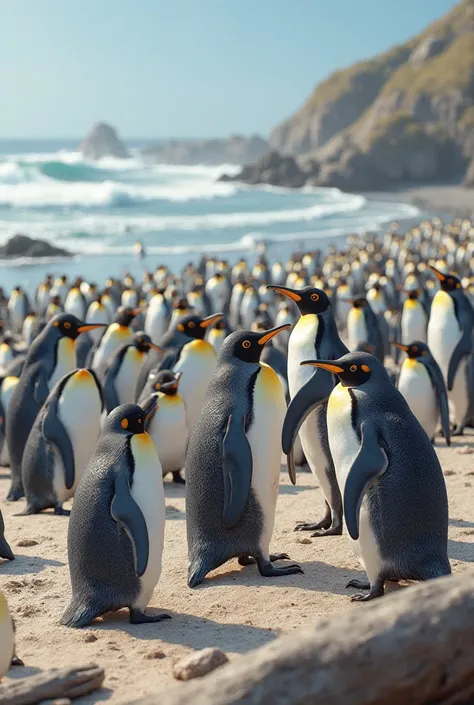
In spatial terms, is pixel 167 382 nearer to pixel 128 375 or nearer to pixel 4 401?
pixel 128 375

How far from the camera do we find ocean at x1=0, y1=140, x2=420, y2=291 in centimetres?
3153

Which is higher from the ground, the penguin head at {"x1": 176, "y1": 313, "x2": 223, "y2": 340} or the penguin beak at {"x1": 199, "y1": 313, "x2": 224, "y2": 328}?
the penguin beak at {"x1": 199, "y1": 313, "x2": 224, "y2": 328}

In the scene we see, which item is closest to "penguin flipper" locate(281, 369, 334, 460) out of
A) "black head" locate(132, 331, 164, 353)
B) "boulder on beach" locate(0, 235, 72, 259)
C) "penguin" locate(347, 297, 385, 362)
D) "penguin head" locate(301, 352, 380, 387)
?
"penguin head" locate(301, 352, 380, 387)

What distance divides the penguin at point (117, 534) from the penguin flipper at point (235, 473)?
382 mm

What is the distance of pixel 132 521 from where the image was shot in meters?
4.17

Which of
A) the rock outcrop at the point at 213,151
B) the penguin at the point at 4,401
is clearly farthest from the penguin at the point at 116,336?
the rock outcrop at the point at 213,151

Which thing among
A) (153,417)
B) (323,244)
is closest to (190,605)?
(153,417)

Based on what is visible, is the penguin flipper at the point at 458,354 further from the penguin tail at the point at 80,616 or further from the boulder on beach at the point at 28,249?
the boulder on beach at the point at 28,249

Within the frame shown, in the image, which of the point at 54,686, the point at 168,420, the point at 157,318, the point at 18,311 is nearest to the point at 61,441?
the point at 168,420

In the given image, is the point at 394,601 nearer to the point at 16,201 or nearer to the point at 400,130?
the point at 16,201

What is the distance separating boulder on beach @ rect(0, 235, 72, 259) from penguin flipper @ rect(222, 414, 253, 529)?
27175 mm

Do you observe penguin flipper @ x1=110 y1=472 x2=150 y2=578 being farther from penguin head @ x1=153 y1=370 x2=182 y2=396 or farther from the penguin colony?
penguin head @ x1=153 y1=370 x2=182 y2=396

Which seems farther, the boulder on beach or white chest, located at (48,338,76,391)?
the boulder on beach

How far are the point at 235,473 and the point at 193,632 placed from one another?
2.73ft
